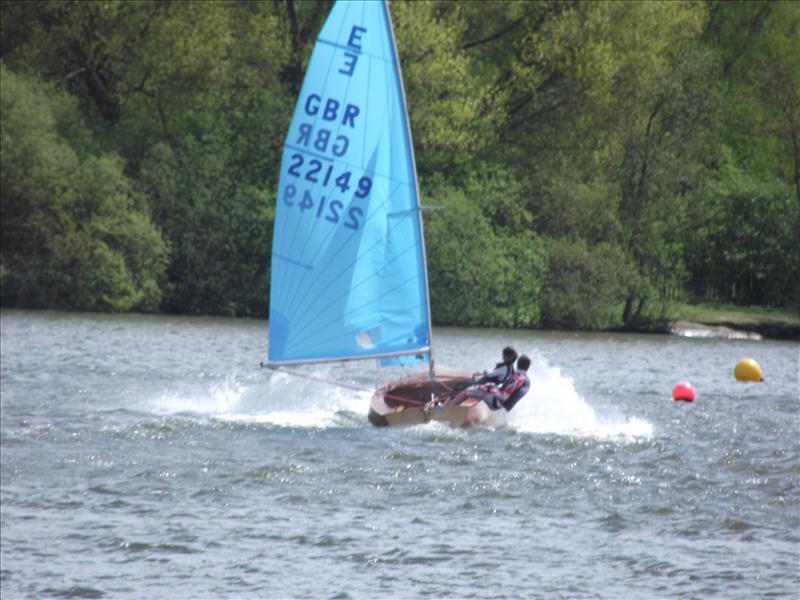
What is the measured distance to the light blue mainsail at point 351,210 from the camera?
19.8 metres

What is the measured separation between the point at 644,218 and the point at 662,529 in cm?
3328

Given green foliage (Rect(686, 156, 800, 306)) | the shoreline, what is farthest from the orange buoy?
green foliage (Rect(686, 156, 800, 306))

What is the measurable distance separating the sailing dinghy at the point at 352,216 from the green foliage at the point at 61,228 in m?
21.8

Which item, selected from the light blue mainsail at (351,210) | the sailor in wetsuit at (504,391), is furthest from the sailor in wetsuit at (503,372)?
the light blue mainsail at (351,210)

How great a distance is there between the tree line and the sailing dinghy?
21.9m

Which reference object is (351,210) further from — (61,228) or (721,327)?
(721,327)

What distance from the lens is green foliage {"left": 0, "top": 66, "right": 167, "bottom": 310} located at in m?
41.1

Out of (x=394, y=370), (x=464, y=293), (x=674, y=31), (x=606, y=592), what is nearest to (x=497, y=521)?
(x=606, y=592)

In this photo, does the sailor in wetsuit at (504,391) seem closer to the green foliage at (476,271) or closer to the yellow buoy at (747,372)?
the yellow buoy at (747,372)

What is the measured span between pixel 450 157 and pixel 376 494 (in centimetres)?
3161

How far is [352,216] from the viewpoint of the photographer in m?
19.9

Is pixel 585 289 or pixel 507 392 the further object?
pixel 585 289

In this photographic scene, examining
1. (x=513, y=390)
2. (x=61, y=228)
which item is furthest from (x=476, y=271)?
(x=513, y=390)

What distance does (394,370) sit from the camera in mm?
32094
